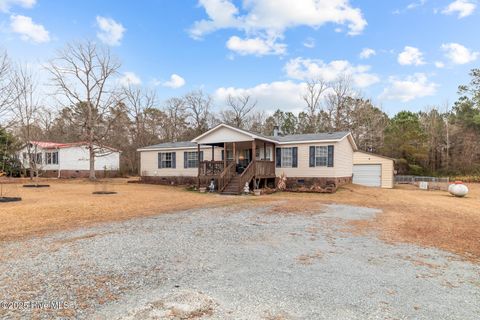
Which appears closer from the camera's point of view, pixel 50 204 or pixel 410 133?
pixel 50 204

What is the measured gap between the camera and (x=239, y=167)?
19.7 meters

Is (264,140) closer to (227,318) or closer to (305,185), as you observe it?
(305,185)

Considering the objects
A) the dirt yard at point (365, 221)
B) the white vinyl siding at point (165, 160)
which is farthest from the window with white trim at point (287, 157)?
the white vinyl siding at point (165, 160)

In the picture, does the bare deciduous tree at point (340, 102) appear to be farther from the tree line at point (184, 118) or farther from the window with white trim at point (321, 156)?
the window with white trim at point (321, 156)

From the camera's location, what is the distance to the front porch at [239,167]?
16625mm

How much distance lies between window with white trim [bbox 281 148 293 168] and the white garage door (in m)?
6.44

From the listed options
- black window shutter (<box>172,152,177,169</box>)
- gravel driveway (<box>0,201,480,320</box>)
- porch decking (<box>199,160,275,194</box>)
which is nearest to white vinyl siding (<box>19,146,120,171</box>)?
black window shutter (<box>172,152,177,169</box>)

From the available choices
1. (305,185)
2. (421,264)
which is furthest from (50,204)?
(305,185)

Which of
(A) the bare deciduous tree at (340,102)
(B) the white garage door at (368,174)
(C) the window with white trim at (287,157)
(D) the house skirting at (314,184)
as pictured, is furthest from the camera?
(A) the bare deciduous tree at (340,102)

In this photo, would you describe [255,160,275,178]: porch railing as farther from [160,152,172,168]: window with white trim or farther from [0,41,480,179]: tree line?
[0,41,480,179]: tree line

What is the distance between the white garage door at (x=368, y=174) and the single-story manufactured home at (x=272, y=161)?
0.16 m

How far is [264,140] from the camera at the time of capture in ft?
58.0

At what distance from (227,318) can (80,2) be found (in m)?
16.7

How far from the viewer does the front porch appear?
16.6 metres
